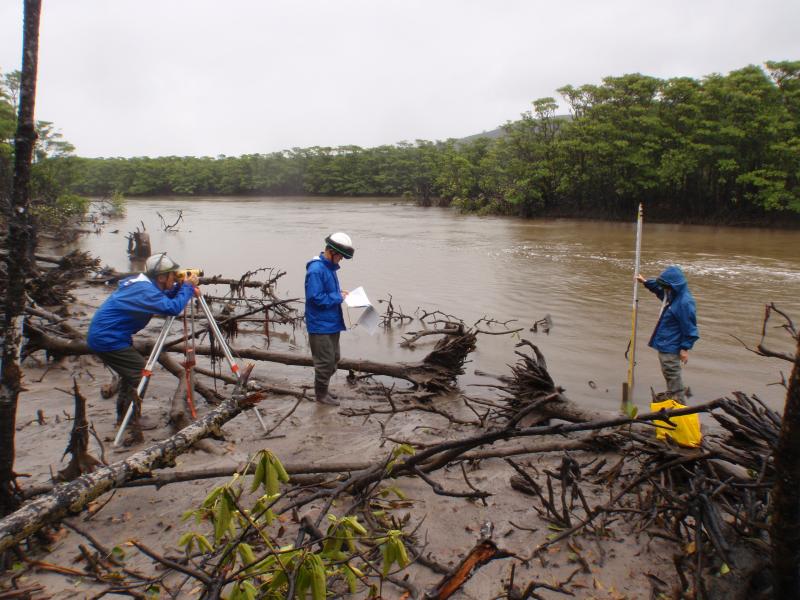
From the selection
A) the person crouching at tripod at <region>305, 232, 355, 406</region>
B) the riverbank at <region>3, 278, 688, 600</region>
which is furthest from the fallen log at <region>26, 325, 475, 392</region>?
the person crouching at tripod at <region>305, 232, 355, 406</region>

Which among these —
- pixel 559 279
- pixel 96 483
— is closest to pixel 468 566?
pixel 96 483

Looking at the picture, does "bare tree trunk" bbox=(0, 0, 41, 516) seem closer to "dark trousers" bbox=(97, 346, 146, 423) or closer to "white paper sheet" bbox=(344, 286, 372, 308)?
"dark trousers" bbox=(97, 346, 146, 423)

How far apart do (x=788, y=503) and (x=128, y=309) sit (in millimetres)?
4919

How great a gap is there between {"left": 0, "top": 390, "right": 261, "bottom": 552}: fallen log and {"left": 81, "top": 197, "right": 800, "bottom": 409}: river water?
172 inches

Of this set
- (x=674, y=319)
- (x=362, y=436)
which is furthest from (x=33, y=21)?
(x=674, y=319)

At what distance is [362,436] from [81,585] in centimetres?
275

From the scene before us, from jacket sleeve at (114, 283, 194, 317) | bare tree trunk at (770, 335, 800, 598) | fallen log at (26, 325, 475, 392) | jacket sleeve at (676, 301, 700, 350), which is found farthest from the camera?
fallen log at (26, 325, 475, 392)

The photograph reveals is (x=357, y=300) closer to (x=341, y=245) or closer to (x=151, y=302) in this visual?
(x=341, y=245)

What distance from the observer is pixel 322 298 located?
20.0 feet

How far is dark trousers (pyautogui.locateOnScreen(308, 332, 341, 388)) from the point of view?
6.28m

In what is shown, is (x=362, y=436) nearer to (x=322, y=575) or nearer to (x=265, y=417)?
(x=265, y=417)

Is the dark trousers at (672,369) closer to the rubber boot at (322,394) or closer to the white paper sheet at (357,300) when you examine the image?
the white paper sheet at (357,300)

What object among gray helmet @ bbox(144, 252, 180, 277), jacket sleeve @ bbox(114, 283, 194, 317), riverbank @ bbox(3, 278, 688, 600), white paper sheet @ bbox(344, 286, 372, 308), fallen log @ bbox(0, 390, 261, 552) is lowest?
riverbank @ bbox(3, 278, 688, 600)

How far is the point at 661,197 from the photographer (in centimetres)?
3403
